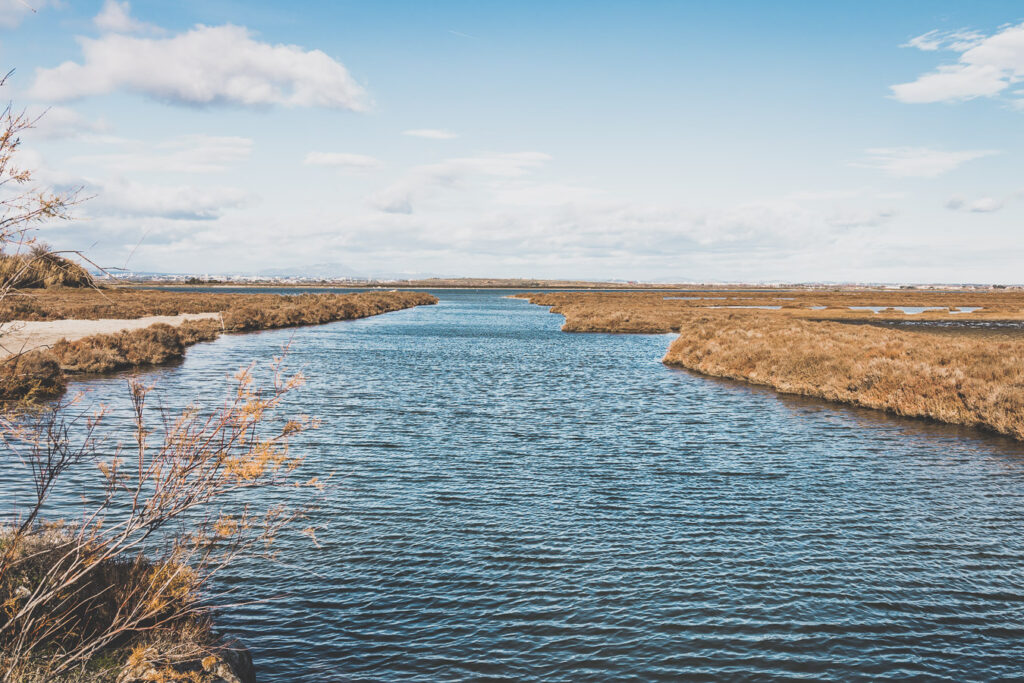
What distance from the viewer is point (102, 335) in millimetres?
43312

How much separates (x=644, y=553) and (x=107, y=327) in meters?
57.8

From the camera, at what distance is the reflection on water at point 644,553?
959 centimetres

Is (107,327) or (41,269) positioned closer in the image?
(41,269)

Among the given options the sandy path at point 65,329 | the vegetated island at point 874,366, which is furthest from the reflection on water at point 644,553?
the sandy path at point 65,329

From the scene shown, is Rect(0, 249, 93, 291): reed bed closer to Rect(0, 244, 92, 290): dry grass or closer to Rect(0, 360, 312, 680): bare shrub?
Rect(0, 244, 92, 290): dry grass

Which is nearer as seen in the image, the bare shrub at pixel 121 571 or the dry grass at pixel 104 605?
the bare shrub at pixel 121 571

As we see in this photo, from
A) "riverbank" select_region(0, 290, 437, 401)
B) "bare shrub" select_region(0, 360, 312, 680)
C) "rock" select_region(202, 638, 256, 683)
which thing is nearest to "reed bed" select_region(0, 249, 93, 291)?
"riverbank" select_region(0, 290, 437, 401)

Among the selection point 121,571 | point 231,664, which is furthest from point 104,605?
point 231,664

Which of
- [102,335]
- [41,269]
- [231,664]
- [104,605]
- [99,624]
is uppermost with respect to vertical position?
[41,269]

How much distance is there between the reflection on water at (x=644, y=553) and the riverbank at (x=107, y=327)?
5.27 metres

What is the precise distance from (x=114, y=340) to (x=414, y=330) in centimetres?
3486

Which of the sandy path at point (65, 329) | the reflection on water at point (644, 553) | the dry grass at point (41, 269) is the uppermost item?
the dry grass at point (41, 269)

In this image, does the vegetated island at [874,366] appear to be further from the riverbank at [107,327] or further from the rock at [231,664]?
the riverbank at [107,327]

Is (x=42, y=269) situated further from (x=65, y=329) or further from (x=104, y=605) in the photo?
(x=65, y=329)
